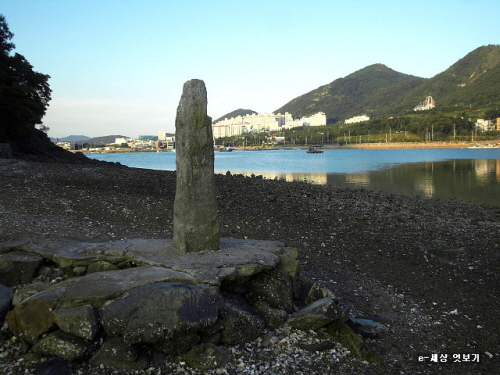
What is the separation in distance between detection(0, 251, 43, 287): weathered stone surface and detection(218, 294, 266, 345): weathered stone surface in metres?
3.41

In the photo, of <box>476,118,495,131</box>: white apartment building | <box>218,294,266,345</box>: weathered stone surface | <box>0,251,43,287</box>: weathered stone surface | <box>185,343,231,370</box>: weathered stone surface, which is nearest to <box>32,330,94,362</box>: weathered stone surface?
<box>185,343,231,370</box>: weathered stone surface

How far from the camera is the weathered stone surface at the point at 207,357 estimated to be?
5250 mm

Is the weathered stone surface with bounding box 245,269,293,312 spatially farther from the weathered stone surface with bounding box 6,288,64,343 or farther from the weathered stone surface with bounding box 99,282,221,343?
the weathered stone surface with bounding box 6,288,64,343

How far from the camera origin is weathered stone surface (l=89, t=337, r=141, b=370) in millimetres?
5102

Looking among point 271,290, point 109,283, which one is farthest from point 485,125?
point 109,283

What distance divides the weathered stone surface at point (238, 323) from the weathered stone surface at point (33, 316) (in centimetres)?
230

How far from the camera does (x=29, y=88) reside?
3155 centimetres

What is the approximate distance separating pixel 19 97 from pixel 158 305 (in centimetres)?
3189

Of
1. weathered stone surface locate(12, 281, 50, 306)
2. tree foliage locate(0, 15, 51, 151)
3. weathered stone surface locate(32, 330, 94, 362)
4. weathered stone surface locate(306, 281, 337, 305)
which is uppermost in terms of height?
tree foliage locate(0, 15, 51, 151)

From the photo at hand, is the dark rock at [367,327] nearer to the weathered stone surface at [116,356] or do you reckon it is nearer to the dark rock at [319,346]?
the dark rock at [319,346]

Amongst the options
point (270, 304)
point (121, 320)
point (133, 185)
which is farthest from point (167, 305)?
point (133, 185)

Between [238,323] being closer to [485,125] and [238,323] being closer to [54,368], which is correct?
[54,368]

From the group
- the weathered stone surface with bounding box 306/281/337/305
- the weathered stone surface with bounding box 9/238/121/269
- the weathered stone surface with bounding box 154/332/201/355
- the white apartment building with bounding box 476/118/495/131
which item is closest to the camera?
the weathered stone surface with bounding box 154/332/201/355

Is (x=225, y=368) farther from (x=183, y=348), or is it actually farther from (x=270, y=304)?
(x=270, y=304)
